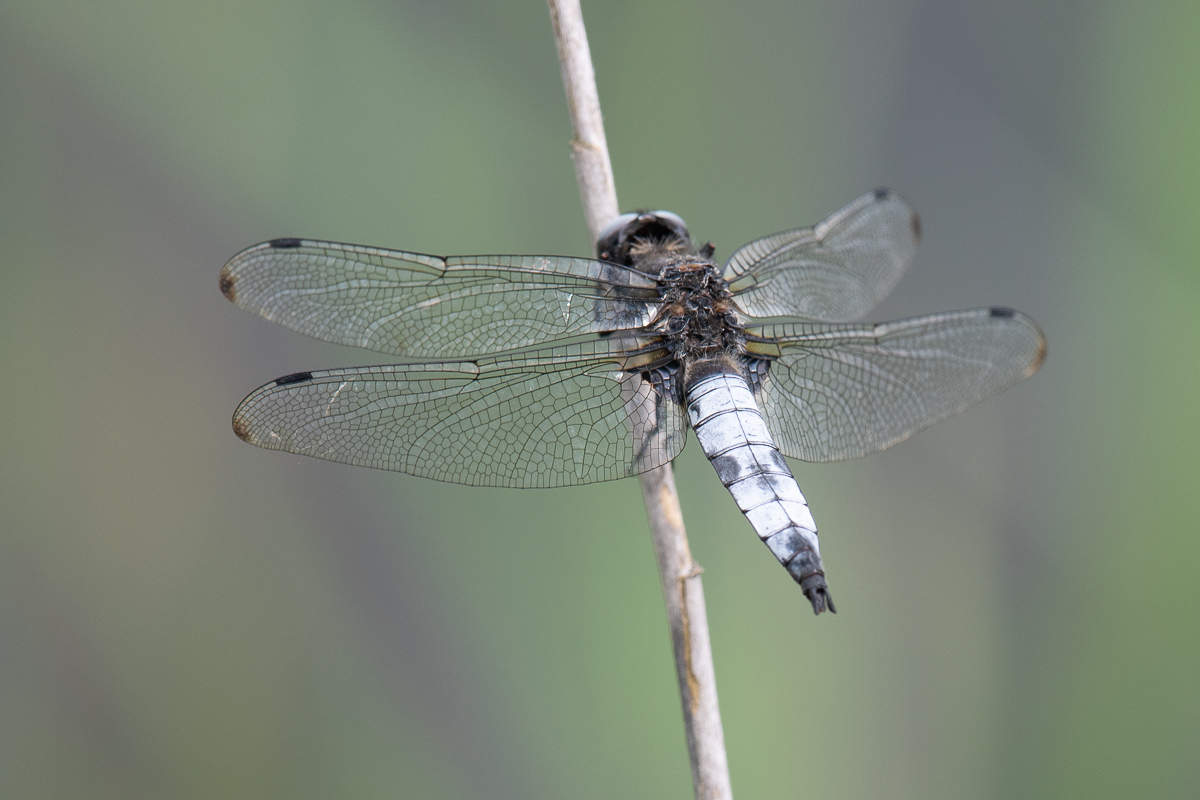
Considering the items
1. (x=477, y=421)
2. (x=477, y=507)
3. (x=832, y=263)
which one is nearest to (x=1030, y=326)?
(x=832, y=263)

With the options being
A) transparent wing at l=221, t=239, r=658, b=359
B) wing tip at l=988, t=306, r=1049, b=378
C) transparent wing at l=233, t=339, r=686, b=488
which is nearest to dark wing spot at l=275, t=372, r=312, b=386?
transparent wing at l=233, t=339, r=686, b=488

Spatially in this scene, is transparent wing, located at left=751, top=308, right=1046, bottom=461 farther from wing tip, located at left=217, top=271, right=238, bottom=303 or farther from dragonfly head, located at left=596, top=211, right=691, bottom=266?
wing tip, located at left=217, top=271, right=238, bottom=303

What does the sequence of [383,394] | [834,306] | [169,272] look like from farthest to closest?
[169,272], [834,306], [383,394]

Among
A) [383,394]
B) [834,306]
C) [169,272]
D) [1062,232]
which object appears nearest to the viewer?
[383,394]

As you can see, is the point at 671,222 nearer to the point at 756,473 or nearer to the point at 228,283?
the point at 756,473

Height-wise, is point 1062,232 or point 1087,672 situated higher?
point 1062,232

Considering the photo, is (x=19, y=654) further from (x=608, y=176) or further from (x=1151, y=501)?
(x=1151, y=501)

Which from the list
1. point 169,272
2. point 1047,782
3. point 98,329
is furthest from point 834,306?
point 98,329

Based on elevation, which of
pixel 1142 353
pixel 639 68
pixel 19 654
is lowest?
pixel 19 654
